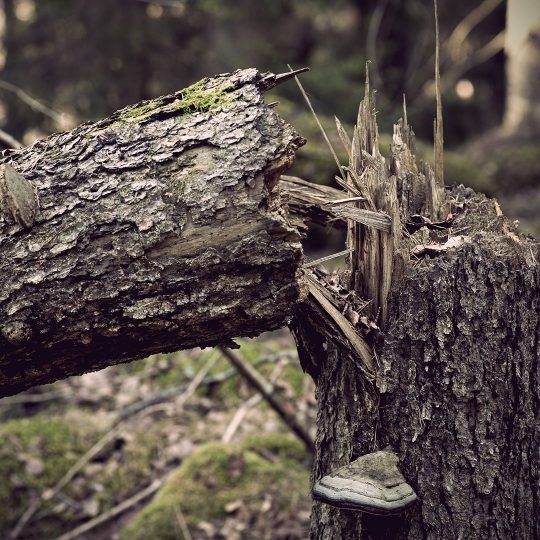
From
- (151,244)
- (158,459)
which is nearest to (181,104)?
(151,244)

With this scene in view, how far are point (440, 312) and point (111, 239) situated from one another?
122 cm

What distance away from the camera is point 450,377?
6.90 feet

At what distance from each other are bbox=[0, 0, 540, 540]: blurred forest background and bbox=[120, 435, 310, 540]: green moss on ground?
0.01 m

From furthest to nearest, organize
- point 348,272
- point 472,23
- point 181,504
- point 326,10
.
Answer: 1. point 472,23
2. point 326,10
3. point 181,504
4. point 348,272

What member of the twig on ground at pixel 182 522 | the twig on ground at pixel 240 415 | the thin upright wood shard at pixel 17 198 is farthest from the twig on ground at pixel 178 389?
the thin upright wood shard at pixel 17 198

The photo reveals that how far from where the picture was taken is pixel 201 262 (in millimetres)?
1865

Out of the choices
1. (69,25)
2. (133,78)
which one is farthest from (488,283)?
(69,25)

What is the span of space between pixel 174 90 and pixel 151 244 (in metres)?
9.48

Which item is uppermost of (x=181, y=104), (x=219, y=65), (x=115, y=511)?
(x=219, y=65)

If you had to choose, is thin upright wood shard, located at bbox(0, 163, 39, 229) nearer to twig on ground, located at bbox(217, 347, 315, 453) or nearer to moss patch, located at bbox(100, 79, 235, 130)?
moss patch, located at bbox(100, 79, 235, 130)

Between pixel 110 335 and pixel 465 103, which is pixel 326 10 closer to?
pixel 465 103

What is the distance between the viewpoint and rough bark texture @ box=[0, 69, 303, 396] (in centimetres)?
185

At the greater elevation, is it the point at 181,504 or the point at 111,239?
the point at 111,239

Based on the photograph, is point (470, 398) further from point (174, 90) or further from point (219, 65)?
point (219, 65)
